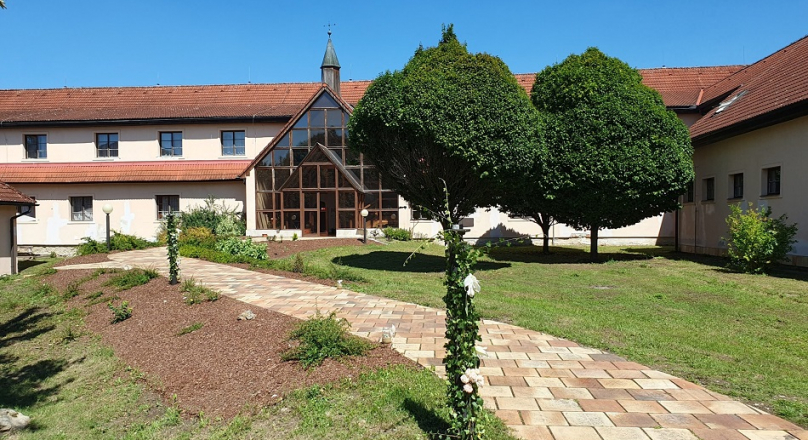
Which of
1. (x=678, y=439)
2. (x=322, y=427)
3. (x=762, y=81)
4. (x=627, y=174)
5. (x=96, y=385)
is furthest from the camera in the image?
(x=762, y=81)

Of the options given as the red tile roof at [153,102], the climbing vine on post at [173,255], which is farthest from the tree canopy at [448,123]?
the red tile roof at [153,102]

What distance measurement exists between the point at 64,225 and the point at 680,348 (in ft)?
95.4

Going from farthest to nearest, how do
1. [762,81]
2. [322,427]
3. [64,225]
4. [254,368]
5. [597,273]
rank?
[64,225] < [762,81] < [597,273] < [254,368] < [322,427]

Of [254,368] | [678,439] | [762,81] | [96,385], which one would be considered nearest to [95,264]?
[96,385]

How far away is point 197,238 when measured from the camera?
19.0 m

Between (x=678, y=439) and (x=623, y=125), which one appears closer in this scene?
(x=678, y=439)

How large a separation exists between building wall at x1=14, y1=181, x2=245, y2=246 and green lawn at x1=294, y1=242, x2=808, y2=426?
12561 millimetres

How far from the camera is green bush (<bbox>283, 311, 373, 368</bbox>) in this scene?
5.22m

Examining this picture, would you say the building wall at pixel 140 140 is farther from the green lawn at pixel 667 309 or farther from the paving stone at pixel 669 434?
the paving stone at pixel 669 434

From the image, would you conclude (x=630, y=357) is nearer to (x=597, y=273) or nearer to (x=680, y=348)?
(x=680, y=348)

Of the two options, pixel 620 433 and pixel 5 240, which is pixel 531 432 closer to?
pixel 620 433

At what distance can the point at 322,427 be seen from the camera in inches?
155

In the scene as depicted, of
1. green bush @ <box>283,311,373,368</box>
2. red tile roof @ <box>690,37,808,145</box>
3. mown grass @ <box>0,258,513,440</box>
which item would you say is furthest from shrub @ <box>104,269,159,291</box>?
red tile roof @ <box>690,37,808,145</box>

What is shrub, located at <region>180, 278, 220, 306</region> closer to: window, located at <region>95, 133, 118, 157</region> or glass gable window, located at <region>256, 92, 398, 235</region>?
glass gable window, located at <region>256, 92, 398, 235</region>
